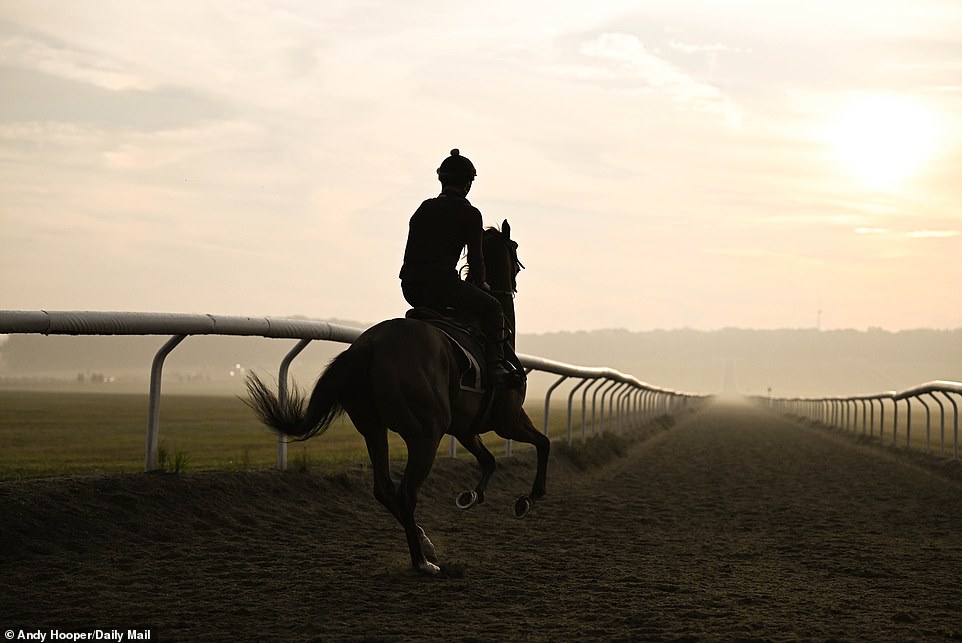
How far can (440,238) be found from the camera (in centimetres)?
649

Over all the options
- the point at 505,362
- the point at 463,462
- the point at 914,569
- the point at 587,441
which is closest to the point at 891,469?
the point at 587,441

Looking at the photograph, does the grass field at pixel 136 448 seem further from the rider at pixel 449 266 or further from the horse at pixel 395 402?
the rider at pixel 449 266

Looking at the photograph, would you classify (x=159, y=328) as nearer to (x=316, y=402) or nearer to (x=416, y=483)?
(x=316, y=402)

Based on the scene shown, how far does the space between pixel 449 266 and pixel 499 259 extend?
74 cm

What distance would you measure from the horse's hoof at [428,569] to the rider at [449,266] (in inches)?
50.9

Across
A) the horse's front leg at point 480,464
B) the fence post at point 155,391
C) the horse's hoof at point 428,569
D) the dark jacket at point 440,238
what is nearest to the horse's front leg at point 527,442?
the horse's front leg at point 480,464

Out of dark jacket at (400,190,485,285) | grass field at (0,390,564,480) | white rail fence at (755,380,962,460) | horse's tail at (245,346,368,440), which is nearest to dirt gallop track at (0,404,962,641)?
horse's tail at (245,346,368,440)

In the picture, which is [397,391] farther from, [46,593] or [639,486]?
[639,486]

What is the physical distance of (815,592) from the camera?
18.3ft

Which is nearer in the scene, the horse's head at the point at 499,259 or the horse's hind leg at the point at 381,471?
the horse's hind leg at the point at 381,471

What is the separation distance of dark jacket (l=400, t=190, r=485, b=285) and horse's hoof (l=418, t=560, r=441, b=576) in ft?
5.49

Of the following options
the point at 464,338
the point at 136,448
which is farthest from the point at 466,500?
the point at 136,448

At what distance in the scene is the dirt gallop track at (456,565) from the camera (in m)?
4.56

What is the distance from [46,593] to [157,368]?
2273 mm
